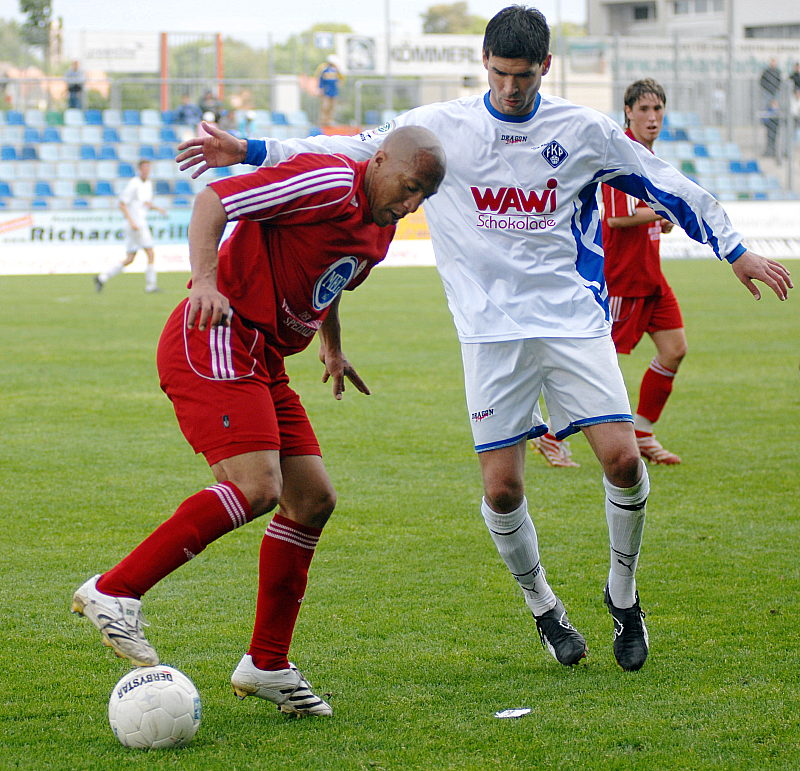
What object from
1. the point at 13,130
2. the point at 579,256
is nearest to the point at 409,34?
the point at 13,130

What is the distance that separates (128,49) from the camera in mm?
36719

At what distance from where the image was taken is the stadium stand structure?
28.6 m

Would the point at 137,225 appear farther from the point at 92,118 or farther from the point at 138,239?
the point at 92,118

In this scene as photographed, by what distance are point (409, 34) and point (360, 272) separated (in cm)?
3973

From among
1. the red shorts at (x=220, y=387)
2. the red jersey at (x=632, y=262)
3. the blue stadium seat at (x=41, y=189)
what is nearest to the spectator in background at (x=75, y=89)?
the blue stadium seat at (x=41, y=189)

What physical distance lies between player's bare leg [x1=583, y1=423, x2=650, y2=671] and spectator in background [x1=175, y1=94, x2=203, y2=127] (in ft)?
90.9

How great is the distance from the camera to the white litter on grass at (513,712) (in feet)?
12.1

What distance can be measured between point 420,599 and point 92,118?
92.9 feet

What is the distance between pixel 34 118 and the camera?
99.3 feet

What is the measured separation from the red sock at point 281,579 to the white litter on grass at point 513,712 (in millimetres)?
688

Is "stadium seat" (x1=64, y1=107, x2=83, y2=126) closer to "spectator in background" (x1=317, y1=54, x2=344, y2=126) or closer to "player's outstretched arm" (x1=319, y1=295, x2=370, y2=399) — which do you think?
"spectator in background" (x1=317, y1=54, x2=344, y2=126)

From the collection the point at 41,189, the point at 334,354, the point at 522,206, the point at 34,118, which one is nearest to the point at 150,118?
the point at 34,118

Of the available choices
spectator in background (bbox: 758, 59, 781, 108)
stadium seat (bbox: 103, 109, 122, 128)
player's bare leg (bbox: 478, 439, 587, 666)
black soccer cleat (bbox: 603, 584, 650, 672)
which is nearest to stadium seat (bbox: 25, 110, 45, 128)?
stadium seat (bbox: 103, 109, 122, 128)

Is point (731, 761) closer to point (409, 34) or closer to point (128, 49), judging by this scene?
point (128, 49)
